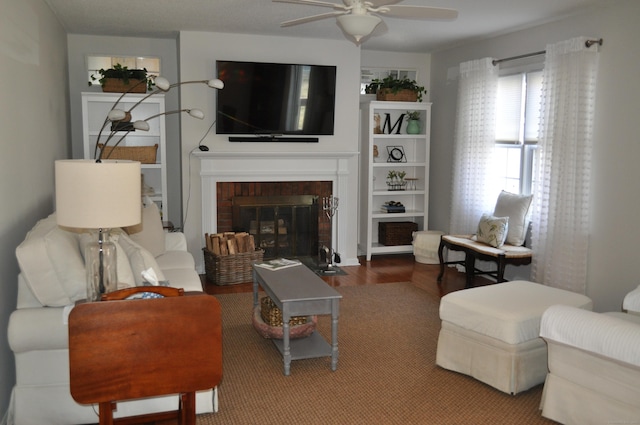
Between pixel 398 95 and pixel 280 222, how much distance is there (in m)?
2.07

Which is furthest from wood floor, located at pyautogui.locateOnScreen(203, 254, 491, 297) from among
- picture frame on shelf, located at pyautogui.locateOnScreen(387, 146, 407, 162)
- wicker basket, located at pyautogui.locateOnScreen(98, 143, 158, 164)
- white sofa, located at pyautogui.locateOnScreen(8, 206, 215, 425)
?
white sofa, located at pyautogui.locateOnScreen(8, 206, 215, 425)

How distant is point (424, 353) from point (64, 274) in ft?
7.91

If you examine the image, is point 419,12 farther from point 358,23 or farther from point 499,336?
point 499,336

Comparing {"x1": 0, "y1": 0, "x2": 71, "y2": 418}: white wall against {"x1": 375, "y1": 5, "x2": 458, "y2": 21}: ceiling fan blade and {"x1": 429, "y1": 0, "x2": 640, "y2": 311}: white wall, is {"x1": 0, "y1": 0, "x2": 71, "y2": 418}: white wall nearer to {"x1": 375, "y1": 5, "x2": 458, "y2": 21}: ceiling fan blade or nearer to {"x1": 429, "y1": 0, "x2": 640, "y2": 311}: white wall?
{"x1": 375, "y1": 5, "x2": 458, "y2": 21}: ceiling fan blade

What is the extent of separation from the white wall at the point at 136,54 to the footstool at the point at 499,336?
366 centimetres

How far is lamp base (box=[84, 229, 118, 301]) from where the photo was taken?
2705 mm

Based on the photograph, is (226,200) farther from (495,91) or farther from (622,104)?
(622,104)

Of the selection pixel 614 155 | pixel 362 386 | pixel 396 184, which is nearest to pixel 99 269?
pixel 362 386

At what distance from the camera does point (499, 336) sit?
11.3 ft

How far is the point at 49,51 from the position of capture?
5.01 m

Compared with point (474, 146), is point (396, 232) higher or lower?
lower

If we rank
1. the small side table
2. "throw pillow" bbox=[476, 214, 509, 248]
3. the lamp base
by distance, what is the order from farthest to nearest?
"throw pillow" bbox=[476, 214, 509, 248] < the lamp base < the small side table

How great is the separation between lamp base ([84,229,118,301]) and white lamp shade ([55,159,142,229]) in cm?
16

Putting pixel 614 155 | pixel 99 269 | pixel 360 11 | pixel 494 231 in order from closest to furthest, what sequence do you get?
pixel 99 269
pixel 360 11
pixel 614 155
pixel 494 231
